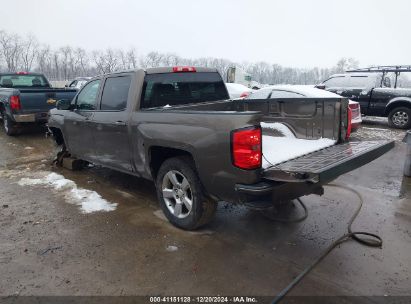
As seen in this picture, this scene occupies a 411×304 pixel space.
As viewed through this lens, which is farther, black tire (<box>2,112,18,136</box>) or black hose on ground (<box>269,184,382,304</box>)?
black tire (<box>2,112,18,136</box>)

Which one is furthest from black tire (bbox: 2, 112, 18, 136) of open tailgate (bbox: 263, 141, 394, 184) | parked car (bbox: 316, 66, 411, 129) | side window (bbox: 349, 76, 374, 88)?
side window (bbox: 349, 76, 374, 88)

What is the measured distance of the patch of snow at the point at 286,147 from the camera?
341 centimetres

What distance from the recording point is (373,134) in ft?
33.1

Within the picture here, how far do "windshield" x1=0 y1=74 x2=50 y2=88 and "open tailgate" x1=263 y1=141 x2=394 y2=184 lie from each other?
10.6 metres

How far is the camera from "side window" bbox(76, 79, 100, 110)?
201 inches

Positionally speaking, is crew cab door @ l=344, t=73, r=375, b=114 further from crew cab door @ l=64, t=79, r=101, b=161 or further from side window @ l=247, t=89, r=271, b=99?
crew cab door @ l=64, t=79, r=101, b=161

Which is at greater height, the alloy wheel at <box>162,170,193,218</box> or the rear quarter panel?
the rear quarter panel

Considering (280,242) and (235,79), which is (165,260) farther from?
(235,79)

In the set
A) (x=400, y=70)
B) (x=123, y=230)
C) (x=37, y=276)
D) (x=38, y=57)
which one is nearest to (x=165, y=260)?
(x=123, y=230)

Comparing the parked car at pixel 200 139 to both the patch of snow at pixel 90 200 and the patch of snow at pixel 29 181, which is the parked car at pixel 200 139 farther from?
the patch of snow at pixel 29 181

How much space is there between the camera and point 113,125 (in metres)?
4.49

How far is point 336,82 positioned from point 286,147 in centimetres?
1001

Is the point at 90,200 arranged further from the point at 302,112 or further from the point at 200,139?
the point at 302,112

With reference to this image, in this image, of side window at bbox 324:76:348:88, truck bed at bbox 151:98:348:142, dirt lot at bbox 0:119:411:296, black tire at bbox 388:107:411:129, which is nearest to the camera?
dirt lot at bbox 0:119:411:296
